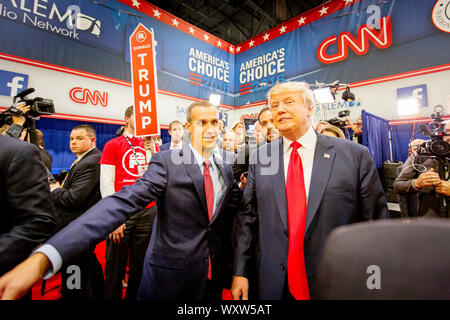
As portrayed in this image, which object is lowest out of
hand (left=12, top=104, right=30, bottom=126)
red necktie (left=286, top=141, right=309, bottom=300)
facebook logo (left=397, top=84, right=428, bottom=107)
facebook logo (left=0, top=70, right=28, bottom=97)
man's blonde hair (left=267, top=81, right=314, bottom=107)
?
red necktie (left=286, top=141, right=309, bottom=300)

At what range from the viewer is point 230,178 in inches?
63.7

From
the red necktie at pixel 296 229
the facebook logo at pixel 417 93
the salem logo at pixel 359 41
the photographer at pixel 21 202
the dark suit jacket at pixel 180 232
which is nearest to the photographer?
the photographer at pixel 21 202

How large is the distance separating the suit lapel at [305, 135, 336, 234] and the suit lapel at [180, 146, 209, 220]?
0.62 meters

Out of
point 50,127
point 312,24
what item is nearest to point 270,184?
point 50,127

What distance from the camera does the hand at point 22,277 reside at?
25.8 inches

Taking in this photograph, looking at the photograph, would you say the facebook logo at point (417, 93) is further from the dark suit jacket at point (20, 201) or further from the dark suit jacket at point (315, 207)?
the dark suit jacket at point (20, 201)

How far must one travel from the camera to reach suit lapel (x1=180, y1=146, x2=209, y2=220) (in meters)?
1.39

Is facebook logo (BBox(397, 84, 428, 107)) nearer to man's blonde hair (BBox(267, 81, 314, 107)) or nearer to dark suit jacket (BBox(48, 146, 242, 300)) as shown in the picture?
man's blonde hair (BBox(267, 81, 314, 107))

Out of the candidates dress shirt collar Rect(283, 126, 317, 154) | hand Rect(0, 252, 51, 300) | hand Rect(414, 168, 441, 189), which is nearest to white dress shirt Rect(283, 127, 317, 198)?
dress shirt collar Rect(283, 126, 317, 154)

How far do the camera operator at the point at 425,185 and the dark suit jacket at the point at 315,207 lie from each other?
138cm

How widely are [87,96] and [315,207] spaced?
6.59m

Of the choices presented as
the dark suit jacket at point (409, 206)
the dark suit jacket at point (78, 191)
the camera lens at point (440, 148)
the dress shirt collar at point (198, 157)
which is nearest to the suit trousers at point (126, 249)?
the dark suit jacket at point (78, 191)
